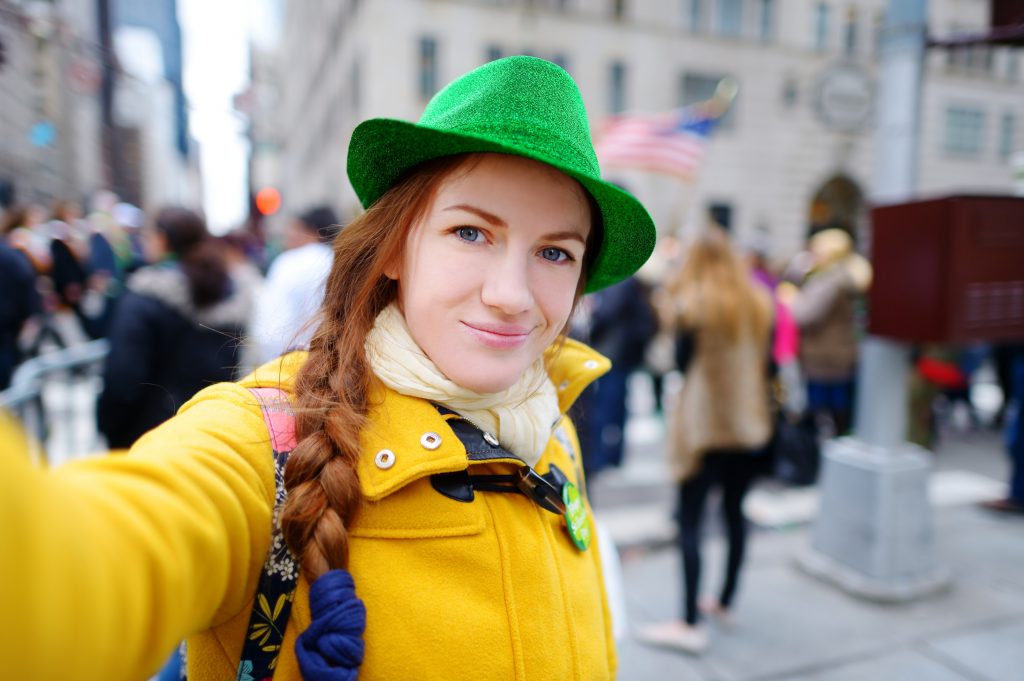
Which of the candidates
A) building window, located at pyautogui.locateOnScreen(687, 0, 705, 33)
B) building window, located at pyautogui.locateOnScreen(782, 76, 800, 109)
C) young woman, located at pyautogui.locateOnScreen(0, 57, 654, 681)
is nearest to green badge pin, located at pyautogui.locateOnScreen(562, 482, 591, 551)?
young woman, located at pyautogui.locateOnScreen(0, 57, 654, 681)

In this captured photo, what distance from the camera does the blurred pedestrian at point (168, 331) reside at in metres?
3.17

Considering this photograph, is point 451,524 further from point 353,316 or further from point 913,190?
point 913,190

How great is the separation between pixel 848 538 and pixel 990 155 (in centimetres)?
2685

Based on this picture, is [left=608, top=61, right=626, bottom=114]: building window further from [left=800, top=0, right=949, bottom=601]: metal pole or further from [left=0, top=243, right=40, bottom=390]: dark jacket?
[left=0, top=243, right=40, bottom=390]: dark jacket

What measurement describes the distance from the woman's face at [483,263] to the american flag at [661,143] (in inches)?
318

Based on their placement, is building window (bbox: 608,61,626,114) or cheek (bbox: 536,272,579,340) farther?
building window (bbox: 608,61,626,114)

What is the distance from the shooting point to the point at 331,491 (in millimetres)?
979

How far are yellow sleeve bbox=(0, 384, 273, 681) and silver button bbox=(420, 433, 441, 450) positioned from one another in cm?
24

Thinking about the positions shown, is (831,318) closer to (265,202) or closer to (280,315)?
(280,315)

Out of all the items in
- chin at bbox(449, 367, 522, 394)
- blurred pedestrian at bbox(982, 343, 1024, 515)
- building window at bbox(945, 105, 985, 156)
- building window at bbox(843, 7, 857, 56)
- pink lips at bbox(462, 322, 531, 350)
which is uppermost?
building window at bbox(843, 7, 857, 56)

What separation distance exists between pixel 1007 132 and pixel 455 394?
3049 cm

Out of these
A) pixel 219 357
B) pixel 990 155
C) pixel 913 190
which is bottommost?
pixel 219 357

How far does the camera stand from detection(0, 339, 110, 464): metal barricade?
10.7 ft

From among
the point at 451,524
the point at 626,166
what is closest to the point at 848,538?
the point at 451,524
